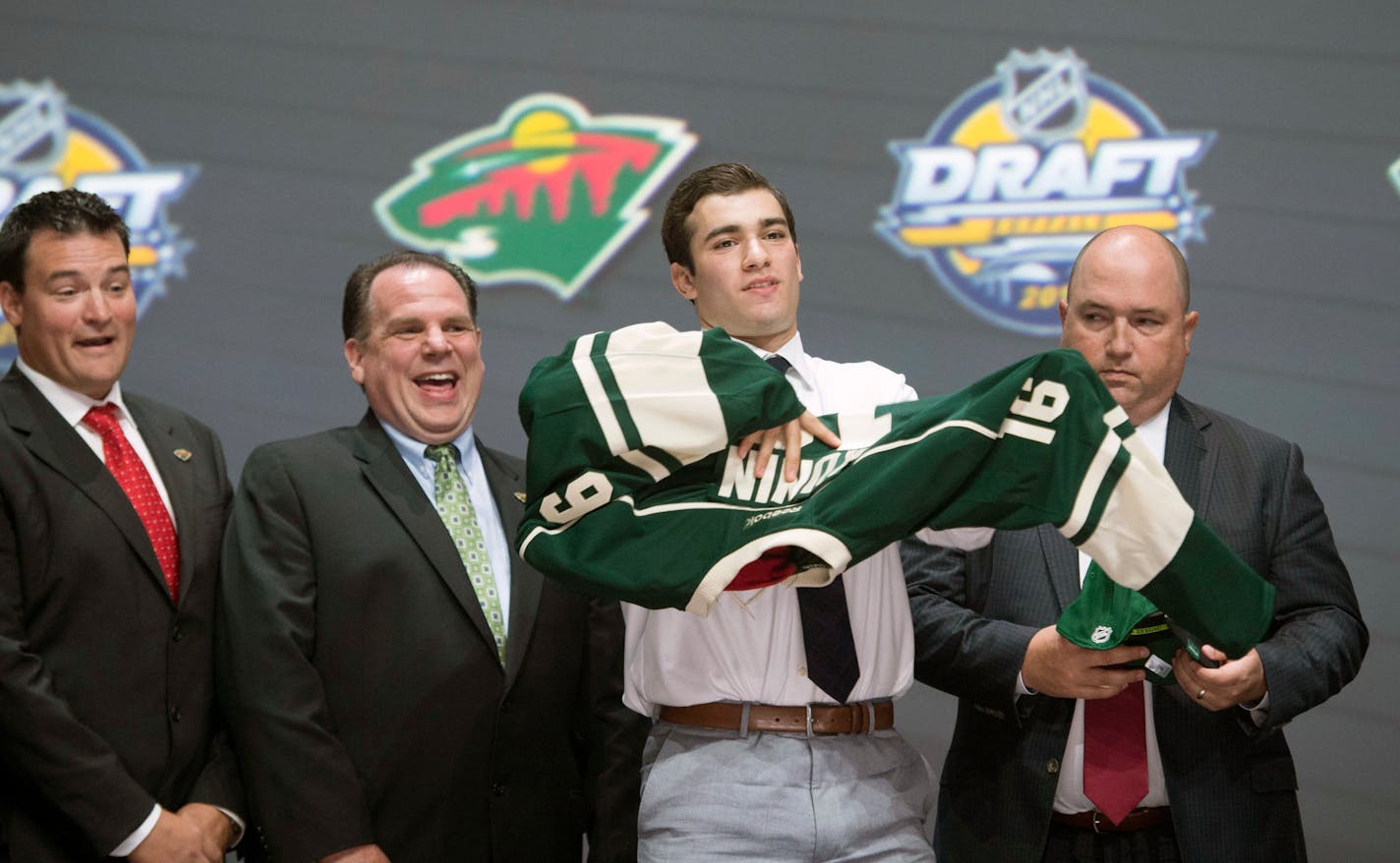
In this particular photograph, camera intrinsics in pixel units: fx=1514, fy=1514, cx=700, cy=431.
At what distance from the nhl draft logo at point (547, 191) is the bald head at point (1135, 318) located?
152cm

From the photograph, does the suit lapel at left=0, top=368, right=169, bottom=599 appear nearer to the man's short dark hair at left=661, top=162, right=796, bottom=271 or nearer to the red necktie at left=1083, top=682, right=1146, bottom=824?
the man's short dark hair at left=661, top=162, right=796, bottom=271

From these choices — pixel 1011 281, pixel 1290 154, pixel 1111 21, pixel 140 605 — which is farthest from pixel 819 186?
pixel 140 605

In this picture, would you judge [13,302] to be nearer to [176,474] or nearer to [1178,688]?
[176,474]

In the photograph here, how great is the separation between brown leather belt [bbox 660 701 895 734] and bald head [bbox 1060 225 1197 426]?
0.82 metres

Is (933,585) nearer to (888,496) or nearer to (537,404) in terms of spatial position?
(888,496)

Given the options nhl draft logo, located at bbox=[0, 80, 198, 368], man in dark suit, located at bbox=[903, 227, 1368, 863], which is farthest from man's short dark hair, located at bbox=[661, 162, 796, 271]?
nhl draft logo, located at bbox=[0, 80, 198, 368]

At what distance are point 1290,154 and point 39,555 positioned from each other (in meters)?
3.00

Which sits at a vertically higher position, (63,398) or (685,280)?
(685,280)

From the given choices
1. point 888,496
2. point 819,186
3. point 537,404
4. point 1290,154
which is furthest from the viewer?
point 819,186

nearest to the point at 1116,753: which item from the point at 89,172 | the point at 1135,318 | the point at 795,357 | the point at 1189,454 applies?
the point at 1189,454

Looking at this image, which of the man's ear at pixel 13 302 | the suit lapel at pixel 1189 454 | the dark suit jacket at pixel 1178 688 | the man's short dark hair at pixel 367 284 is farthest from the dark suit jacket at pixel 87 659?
the suit lapel at pixel 1189 454

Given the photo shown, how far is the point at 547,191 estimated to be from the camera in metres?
4.18

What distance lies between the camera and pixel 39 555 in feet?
8.80

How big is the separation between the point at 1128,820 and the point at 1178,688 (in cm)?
26
